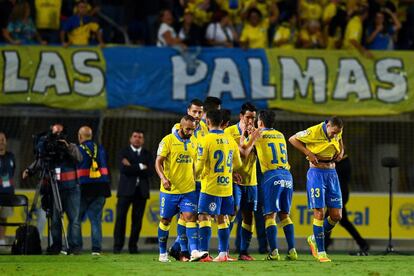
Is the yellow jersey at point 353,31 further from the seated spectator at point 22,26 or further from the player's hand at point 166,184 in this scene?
the player's hand at point 166,184

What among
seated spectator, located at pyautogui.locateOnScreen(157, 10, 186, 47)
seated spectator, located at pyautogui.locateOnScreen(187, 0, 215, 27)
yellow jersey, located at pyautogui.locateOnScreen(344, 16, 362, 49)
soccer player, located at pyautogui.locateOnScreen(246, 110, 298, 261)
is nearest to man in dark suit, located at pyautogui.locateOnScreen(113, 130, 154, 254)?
seated spectator, located at pyautogui.locateOnScreen(157, 10, 186, 47)

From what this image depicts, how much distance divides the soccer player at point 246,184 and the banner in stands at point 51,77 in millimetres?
5891

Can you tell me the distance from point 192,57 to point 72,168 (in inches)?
173

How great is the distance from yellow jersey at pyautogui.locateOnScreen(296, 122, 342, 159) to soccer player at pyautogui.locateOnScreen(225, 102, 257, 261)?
31.3 inches

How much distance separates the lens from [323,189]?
48.6ft

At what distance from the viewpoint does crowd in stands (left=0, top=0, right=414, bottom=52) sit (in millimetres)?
21938

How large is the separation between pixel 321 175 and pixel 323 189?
0.18 meters

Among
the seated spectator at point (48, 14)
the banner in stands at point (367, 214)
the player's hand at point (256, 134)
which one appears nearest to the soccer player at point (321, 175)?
the player's hand at point (256, 134)

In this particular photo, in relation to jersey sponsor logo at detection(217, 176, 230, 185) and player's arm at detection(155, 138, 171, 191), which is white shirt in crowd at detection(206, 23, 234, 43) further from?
jersey sponsor logo at detection(217, 176, 230, 185)

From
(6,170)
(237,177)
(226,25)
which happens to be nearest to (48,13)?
(226,25)

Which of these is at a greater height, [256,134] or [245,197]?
[256,134]

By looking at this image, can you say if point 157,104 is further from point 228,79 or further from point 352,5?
point 352,5

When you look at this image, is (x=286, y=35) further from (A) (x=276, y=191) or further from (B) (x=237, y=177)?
(A) (x=276, y=191)

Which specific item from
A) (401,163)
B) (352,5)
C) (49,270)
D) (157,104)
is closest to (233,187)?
(49,270)
